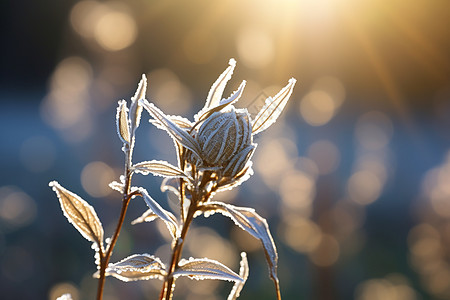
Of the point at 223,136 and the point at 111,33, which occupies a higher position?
the point at 111,33

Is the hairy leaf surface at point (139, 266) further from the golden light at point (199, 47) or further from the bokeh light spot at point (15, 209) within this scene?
the golden light at point (199, 47)

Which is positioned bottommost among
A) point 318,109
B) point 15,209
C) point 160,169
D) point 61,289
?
point 61,289

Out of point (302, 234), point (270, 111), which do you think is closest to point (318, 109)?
point (302, 234)

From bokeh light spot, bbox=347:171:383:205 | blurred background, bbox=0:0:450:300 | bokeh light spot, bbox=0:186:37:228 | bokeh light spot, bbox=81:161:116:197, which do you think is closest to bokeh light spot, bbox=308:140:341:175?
blurred background, bbox=0:0:450:300

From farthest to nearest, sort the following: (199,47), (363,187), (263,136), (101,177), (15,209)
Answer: (199,47) < (363,187) < (15,209) < (101,177) < (263,136)

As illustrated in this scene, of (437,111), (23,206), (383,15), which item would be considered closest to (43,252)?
(23,206)

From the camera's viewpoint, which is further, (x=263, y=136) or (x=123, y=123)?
(x=263, y=136)

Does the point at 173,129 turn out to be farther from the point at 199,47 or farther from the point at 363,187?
the point at 199,47
